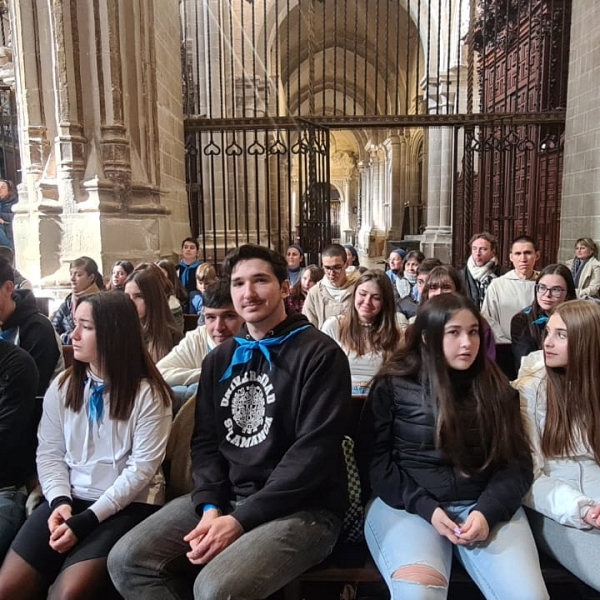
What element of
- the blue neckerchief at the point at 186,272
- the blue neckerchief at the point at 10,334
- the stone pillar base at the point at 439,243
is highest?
the stone pillar base at the point at 439,243

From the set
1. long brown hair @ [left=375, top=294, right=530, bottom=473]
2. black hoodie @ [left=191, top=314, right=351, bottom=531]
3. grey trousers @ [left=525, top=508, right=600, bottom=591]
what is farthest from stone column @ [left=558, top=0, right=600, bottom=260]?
black hoodie @ [left=191, top=314, right=351, bottom=531]

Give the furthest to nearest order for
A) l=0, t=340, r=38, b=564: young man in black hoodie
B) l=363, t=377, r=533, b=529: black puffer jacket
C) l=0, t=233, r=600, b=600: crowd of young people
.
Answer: l=0, t=340, r=38, b=564: young man in black hoodie, l=363, t=377, r=533, b=529: black puffer jacket, l=0, t=233, r=600, b=600: crowd of young people

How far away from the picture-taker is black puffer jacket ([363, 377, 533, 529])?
1809mm

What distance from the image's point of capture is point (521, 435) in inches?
75.0

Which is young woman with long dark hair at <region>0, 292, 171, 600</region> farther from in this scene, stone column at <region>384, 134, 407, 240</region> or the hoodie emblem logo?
stone column at <region>384, 134, 407, 240</region>

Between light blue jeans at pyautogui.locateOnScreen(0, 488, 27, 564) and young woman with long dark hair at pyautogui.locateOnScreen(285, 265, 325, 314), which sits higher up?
young woman with long dark hair at pyautogui.locateOnScreen(285, 265, 325, 314)

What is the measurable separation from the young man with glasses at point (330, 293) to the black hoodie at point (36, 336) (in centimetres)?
175

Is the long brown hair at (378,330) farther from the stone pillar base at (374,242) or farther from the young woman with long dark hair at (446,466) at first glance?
the stone pillar base at (374,242)

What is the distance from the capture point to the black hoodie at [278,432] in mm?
1720

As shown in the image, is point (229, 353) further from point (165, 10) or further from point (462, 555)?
point (165, 10)

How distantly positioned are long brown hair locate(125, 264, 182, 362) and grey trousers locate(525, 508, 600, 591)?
1949mm

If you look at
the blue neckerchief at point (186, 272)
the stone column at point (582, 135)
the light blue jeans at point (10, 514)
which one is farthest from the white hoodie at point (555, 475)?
the stone column at point (582, 135)

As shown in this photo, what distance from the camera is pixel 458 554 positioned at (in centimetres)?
182

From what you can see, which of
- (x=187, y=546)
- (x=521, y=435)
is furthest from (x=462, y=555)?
(x=187, y=546)
